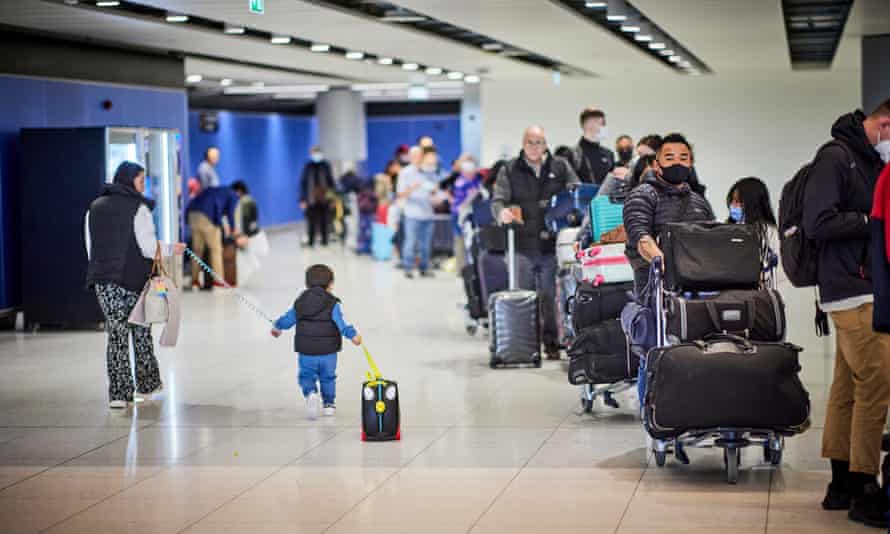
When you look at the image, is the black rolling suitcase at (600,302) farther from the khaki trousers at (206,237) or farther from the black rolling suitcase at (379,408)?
the khaki trousers at (206,237)

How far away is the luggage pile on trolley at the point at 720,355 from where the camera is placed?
6766 millimetres

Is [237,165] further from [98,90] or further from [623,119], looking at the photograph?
[98,90]

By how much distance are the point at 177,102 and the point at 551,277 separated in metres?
8.83

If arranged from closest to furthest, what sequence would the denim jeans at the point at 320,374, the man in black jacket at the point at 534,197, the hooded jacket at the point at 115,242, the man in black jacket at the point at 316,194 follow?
the denim jeans at the point at 320,374
the hooded jacket at the point at 115,242
the man in black jacket at the point at 534,197
the man in black jacket at the point at 316,194

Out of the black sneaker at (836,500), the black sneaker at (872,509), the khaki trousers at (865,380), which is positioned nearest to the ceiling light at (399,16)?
the khaki trousers at (865,380)

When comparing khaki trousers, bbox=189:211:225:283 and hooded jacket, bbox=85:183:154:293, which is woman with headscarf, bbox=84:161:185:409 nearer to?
hooded jacket, bbox=85:183:154:293

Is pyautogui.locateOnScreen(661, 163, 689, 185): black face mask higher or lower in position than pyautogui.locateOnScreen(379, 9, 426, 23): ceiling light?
lower

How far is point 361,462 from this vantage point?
777cm

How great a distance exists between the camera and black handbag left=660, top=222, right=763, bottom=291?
695 centimetres

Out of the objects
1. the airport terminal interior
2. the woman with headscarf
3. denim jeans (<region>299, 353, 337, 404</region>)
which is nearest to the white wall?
the airport terminal interior

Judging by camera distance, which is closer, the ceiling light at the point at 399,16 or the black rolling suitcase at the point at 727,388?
the black rolling suitcase at the point at 727,388

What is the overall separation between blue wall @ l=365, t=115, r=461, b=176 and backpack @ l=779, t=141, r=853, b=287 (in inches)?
1502

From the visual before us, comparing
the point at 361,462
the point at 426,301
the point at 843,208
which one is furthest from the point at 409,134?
the point at 843,208

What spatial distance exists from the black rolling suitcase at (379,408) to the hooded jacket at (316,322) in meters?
0.76
